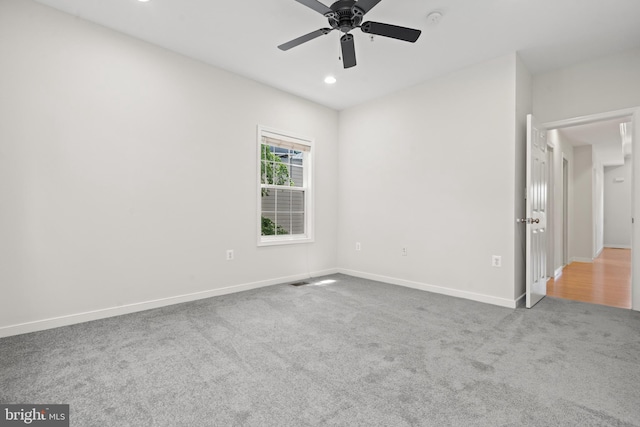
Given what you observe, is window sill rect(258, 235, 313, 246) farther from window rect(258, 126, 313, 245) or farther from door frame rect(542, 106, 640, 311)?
door frame rect(542, 106, 640, 311)

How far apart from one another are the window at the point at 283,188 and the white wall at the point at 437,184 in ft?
2.19

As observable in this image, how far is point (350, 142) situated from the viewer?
5008mm

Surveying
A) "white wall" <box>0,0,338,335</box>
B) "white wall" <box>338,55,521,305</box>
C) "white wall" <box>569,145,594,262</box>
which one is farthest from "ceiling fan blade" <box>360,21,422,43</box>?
"white wall" <box>569,145,594,262</box>

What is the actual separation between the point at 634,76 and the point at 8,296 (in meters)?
6.07

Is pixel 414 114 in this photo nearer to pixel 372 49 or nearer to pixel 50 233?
pixel 372 49

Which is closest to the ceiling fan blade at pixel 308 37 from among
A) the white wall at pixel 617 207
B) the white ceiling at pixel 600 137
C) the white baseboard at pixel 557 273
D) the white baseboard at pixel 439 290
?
the white baseboard at pixel 439 290

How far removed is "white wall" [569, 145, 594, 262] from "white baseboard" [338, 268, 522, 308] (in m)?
4.28

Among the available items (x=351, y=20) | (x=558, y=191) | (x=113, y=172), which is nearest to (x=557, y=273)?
(x=558, y=191)

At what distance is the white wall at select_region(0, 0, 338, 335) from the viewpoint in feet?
8.29

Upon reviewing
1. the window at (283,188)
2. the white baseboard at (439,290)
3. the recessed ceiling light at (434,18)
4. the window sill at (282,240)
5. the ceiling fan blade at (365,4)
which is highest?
the recessed ceiling light at (434,18)

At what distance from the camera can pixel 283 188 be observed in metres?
4.54

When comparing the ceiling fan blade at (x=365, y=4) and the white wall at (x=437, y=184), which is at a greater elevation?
the ceiling fan blade at (x=365, y=4)

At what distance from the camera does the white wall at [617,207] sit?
30.1ft

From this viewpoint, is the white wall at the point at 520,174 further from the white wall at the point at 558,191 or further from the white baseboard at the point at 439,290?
the white wall at the point at 558,191
